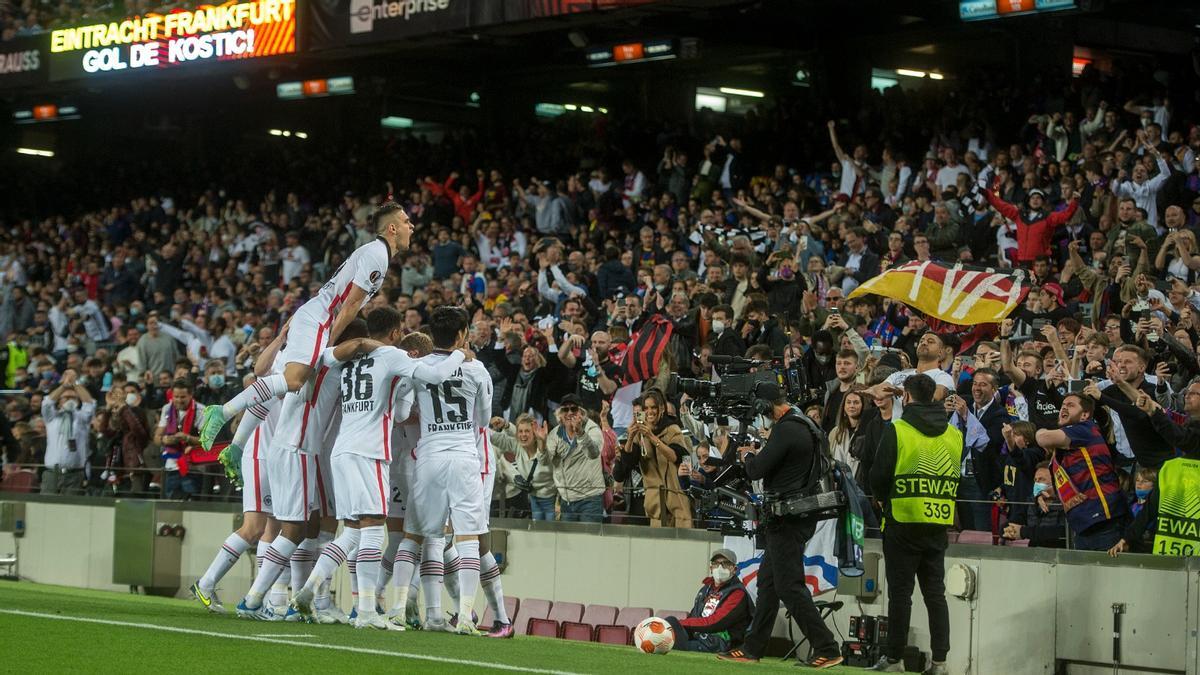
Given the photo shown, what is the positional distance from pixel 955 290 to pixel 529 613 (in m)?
4.81

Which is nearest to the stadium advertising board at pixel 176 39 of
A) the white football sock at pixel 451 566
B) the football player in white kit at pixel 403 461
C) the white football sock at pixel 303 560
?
the white football sock at pixel 451 566

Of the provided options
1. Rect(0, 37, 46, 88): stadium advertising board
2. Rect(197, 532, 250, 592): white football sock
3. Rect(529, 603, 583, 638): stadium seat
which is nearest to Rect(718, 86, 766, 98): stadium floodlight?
Rect(0, 37, 46, 88): stadium advertising board

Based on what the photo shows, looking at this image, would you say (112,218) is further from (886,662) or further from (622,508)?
(886,662)

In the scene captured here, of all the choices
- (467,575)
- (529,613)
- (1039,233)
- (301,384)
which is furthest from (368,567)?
(1039,233)

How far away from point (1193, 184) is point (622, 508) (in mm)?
7314

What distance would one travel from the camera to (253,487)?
10398 mm

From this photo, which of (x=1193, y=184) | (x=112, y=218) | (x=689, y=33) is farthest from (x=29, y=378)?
(x=1193, y=184)

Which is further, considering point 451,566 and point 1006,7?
point 1006,7

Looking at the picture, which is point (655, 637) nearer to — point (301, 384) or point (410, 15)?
point (301, 384)

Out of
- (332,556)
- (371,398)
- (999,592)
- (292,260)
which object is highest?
(292,260)

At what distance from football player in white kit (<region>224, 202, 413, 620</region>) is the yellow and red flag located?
612 centimetres

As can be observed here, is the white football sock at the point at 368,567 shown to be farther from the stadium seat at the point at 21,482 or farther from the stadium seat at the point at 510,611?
the stadium seat at the point at 21,482

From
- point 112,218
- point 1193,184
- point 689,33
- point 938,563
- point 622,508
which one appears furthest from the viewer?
point 112,218

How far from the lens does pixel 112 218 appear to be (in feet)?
99.0
